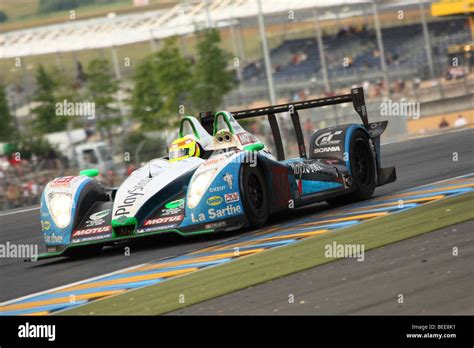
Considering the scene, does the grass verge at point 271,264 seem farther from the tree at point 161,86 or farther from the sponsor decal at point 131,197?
the tree at point 161,86

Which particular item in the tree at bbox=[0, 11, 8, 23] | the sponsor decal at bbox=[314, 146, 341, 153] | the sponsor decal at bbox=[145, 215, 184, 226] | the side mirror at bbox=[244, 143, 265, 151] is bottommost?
the sponsor decal at bbox=[145, 215, 184, 226]

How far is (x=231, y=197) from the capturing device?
12344mm

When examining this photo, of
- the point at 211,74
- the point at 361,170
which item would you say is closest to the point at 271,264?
the point at 361,170

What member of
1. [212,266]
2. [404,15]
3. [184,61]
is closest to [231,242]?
[212,266]

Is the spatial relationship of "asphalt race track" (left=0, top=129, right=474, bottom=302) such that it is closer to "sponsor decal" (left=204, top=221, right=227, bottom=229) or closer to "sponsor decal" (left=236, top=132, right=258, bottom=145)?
"sponsor decal" (left=204, top=221, right=227, bottom=229)

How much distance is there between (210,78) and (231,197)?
3072cm

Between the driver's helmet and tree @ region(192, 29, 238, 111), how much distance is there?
26.8 meters

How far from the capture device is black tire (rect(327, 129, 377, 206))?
14578mm

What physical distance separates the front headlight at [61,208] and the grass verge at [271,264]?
10.2 ft

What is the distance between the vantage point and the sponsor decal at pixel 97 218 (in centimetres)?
1262
